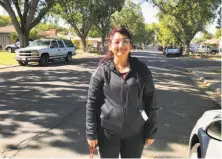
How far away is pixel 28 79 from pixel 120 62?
11700 millimetres

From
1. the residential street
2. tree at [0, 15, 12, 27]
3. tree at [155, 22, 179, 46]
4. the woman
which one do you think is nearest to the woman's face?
the woman

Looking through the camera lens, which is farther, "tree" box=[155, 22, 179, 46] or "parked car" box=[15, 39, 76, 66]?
"tree" box=[155, 22, 179, 46]

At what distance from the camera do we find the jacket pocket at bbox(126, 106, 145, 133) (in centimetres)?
294

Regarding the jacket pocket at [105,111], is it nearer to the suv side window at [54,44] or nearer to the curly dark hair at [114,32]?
the curly dark hair at [114,32]

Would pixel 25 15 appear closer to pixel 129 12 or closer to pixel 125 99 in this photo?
pixel 125 99

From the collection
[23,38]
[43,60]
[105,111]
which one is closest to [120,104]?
[105,111]

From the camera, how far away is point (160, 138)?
19.7 feet

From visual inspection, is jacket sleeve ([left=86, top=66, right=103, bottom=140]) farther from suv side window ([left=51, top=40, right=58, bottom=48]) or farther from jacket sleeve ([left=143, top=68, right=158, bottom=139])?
suv side window ([left=51, top=40, right=58, bottom=48])

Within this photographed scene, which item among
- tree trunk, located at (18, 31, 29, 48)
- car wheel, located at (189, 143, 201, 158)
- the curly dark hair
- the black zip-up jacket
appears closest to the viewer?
the black zip-up jacket

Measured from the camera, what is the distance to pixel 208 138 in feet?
11.5

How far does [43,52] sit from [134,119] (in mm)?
20304

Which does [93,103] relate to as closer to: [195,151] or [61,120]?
[195,151]

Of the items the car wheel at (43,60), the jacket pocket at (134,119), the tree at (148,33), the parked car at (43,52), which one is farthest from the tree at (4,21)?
the jacket pocket at (134,119)

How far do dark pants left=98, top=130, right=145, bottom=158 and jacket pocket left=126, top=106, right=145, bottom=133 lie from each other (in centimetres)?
11
